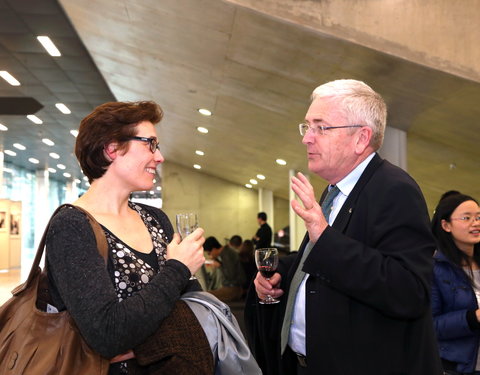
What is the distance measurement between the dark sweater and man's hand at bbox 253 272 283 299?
0.58 m

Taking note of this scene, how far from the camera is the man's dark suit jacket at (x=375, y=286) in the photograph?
1566 mm

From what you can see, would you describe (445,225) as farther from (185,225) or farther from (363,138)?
(185,225)

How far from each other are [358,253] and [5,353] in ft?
3.56

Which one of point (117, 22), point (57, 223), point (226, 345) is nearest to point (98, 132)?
point (57, 223)

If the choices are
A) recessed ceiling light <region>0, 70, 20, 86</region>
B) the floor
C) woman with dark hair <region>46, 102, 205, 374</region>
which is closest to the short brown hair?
woman with dark hair <region>46, 102, 205, 374</region>

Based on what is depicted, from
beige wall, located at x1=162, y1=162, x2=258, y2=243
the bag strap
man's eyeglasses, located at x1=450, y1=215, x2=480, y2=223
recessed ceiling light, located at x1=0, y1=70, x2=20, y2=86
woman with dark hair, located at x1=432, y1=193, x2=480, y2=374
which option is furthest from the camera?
beige wall, located at x1=162, y1=162, x2=258, y2=243

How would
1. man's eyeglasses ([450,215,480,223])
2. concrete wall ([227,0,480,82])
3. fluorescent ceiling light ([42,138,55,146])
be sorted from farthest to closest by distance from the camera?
fluorescent ceiling light ([42,138,55,146]), concrete wall ([227,0,480,82]), man's eyeglasses ([450,215,480,223])

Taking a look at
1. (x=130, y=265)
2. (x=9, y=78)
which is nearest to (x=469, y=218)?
(x=130, y=265)

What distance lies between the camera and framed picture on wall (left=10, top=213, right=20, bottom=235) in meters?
16.3

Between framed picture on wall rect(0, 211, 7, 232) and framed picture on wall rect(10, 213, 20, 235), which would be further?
framed picture on wall rect(10, 213, 20, 235)

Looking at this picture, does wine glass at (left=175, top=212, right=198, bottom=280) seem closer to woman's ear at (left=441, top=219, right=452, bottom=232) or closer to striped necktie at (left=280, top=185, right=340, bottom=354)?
striped necktie at (left=280, top=185, right=340, bottom=354)

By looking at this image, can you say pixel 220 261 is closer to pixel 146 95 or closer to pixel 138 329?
pixel 146 95

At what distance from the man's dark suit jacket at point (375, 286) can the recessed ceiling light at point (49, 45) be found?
8.05m

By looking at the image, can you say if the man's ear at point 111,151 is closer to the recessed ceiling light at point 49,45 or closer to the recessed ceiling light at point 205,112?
the recessed ceiling light at point 49,45
